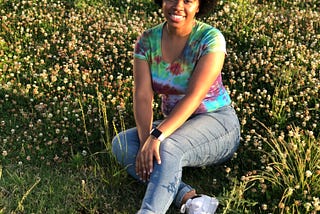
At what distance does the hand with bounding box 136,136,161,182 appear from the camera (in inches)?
170

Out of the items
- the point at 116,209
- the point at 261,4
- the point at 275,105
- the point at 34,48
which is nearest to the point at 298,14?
the point at 261,4

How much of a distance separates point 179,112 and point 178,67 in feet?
1.81

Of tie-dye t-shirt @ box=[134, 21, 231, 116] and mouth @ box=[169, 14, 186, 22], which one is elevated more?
mouth @ box=[169, 14, 186, 22]

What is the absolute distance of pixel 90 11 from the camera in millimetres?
8727

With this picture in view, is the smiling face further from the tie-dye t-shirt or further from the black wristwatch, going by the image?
the black wristwatch

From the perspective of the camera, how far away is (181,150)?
4.45m

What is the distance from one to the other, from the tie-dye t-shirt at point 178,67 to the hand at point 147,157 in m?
0.75

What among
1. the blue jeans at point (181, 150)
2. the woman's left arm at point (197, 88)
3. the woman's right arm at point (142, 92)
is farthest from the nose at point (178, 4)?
the blue jeans at point (181, 150)

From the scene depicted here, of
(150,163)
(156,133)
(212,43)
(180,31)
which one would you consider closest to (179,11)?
(180,31)

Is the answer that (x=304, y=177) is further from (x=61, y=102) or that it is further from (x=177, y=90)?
(x=61, y=102)

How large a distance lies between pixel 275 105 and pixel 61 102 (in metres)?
2.57

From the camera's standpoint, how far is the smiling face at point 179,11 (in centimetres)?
457

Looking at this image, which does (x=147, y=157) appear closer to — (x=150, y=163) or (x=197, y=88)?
(x=150, y=163)

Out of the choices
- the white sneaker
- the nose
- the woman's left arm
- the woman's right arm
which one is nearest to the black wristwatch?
the woman's left arm
